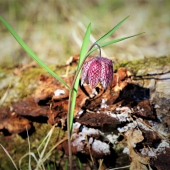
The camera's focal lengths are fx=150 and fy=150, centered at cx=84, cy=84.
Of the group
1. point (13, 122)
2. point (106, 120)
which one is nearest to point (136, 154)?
point (106, 120)

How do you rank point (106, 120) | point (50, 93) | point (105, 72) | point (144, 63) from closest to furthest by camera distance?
1. point (105, 72)
2. point (106, 120)
3. point (50, 93)
4. point (144, 63)

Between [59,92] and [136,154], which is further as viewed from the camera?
[59,92]

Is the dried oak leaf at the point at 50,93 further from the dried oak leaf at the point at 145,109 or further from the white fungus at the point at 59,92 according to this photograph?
the dried oak leaf at the point at 145,109

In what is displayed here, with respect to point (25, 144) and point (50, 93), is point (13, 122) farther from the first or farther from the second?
point (50, 93)

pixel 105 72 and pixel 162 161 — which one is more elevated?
pixel 105 72

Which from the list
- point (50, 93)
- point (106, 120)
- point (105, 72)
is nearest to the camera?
point (105, 72)

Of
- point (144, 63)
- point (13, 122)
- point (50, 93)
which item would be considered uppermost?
point (144, 63)

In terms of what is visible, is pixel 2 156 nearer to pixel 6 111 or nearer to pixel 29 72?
pixel 6 111
